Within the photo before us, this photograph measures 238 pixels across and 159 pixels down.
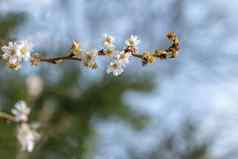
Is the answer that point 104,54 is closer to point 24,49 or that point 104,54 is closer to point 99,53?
point 99,53

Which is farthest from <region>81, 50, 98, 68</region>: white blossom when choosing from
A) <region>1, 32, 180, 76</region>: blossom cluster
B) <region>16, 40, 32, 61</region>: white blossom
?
<region>16, 40, 32, 61</region>: white blossom

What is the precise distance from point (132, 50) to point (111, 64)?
7cm

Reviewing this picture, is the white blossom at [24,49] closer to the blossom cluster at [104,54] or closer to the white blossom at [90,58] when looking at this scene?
the blossom cluster at [104,54]

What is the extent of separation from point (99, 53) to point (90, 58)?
28mm

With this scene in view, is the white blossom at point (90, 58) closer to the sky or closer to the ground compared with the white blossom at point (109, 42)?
closer to the ground

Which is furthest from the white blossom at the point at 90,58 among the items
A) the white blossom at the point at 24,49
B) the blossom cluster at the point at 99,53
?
the white blossom at the point at 24,49

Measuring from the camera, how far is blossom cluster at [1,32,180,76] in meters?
1.58

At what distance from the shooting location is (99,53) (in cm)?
160

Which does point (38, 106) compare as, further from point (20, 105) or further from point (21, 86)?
point (20, 105)

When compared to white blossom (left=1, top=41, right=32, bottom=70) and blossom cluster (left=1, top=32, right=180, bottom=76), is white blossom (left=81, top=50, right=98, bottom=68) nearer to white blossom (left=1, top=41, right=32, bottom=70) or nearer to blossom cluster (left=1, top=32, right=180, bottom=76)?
blossom cluster (left=1, top=32, right=180, bottom=76)

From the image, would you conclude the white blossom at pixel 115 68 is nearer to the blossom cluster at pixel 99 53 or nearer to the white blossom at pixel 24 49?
the blossom cluster at pixel 99 53

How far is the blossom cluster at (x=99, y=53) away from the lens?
1.58m

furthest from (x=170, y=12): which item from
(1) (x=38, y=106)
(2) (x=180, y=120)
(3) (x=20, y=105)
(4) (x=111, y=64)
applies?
(4) (x=111, y=64)

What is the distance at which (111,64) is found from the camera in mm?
1627
